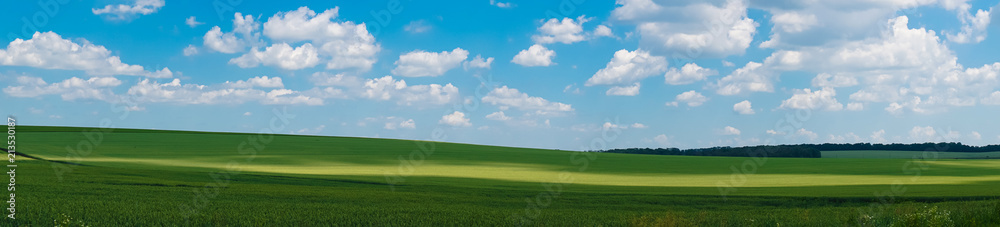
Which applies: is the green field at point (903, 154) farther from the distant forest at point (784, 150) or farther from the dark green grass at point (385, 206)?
the dark green grass at point (385, 206)

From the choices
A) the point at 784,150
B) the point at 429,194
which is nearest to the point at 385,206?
the point at 429,194

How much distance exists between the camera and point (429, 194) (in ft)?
82.2

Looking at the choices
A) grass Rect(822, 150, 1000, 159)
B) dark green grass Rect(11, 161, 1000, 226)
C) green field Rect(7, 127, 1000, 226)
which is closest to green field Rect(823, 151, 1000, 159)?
grass Rect(822, 150, 1000, 159)

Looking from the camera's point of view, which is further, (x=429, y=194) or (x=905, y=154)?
(x=905, y=154)

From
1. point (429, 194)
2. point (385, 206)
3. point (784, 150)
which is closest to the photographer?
point (385, 206)

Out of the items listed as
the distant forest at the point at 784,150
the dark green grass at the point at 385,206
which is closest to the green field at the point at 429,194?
the dark green grass at the point at 385,206

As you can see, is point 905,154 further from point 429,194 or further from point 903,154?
point 429,194

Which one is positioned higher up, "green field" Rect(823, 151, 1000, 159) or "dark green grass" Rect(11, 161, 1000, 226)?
"green field" Rect(823, 151, 1000, 159)

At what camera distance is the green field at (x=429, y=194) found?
15.2 meters

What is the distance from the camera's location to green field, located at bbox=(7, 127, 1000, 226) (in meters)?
15.2

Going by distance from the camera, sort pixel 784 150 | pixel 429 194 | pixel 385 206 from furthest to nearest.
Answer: pixel 784 150 → pixel 429 194 → pixel 385 206

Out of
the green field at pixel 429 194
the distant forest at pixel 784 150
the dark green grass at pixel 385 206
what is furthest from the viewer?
the distant forest at pixel 784 150

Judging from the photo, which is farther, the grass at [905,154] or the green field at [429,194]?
the grass at [905,154]

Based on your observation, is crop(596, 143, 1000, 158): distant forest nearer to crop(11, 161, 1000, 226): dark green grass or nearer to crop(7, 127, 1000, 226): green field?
crop(7, 127, 1000, 226): green field
